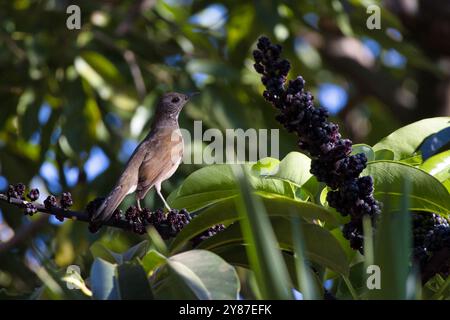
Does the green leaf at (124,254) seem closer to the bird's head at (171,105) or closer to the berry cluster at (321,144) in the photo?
the berry cluster at (321,144)

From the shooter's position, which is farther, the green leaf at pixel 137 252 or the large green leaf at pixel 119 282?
the green leaf at pixel 137 252

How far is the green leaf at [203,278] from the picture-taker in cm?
208

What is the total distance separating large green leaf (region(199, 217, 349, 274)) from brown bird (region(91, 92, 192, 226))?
155cm

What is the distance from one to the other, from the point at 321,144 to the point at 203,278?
0.62m

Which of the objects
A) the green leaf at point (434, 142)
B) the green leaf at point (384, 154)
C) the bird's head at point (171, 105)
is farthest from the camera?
the bird's head at point (171, 105)

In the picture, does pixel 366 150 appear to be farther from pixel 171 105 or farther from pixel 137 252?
pixel 171 105

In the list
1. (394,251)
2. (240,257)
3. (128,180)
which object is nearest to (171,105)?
(128,180)

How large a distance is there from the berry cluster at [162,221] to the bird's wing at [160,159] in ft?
5.86

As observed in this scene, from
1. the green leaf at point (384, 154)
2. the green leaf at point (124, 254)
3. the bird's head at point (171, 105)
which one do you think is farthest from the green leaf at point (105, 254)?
the bird's head at point (171, 105)

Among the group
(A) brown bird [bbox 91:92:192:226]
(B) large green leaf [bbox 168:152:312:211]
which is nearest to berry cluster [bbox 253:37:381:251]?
(B) large green leaf [bbox 168:152:312:211]

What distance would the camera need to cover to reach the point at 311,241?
244cm

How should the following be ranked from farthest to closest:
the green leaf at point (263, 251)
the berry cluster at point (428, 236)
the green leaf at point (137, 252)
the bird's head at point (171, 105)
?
the bird's head at point (171, 105) → the green leaf at point (137, 252) → the berry cluster at point (428, 236) → the green leaf at point (263, 251)

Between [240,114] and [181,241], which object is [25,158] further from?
[181,241]

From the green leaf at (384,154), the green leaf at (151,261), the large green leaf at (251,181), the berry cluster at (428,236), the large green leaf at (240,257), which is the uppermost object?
the green leaf at (384,154)
